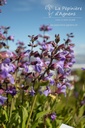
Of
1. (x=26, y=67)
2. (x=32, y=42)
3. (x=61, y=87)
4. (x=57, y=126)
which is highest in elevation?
(x=32, y=42)

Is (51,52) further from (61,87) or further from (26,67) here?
(61,87)

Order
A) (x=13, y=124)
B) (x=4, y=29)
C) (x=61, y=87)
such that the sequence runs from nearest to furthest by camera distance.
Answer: (x=13, y=124), (x=61, y=87), (x=4, y=29)

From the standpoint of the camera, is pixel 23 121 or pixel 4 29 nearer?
pixel 23 121

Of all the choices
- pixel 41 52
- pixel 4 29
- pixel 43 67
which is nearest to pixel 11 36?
pixel 4 29

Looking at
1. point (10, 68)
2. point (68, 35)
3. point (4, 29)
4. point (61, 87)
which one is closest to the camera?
point (10, 68)

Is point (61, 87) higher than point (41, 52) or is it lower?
lower

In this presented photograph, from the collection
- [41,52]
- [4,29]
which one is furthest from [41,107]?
[4,29]

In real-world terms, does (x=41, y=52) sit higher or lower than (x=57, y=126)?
A: higher

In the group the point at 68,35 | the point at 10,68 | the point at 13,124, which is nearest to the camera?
the point at 10,68

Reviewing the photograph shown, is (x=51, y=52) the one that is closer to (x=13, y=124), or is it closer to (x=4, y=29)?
(x=13, y=124)
